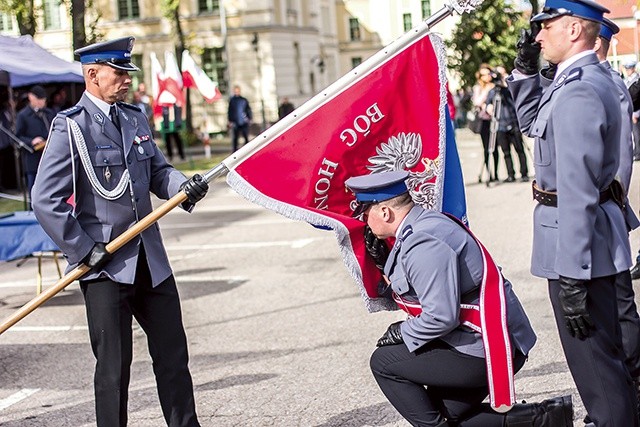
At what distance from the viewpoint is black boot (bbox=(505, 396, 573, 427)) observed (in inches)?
189

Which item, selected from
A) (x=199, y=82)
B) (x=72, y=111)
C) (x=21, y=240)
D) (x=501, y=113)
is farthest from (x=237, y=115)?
(x=72, y=111)

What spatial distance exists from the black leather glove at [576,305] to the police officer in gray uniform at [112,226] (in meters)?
1.73

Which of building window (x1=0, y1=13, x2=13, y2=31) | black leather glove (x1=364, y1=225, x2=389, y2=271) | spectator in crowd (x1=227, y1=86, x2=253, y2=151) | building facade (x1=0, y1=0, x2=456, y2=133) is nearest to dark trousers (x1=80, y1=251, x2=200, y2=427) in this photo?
black leather glove (x1=364, y1=225, x2=389, y2=271)

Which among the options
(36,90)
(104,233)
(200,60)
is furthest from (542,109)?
(200,60)

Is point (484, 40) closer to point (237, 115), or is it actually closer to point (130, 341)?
point (237, 115)

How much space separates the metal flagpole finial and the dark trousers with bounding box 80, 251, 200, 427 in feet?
6.22

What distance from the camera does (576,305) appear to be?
4469mm

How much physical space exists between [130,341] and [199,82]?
803 inches

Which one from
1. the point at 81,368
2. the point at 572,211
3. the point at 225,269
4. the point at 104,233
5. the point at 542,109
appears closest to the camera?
the point at 572,211

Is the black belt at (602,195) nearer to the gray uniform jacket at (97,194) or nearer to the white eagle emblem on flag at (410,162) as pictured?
the white eagle emblem on flag at (410,162)

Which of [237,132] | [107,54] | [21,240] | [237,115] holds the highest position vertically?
[107,54]

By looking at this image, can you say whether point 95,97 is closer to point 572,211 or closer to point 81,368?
point 572,211

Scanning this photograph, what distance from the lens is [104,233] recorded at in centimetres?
516

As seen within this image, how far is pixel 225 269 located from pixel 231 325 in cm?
→ 285
